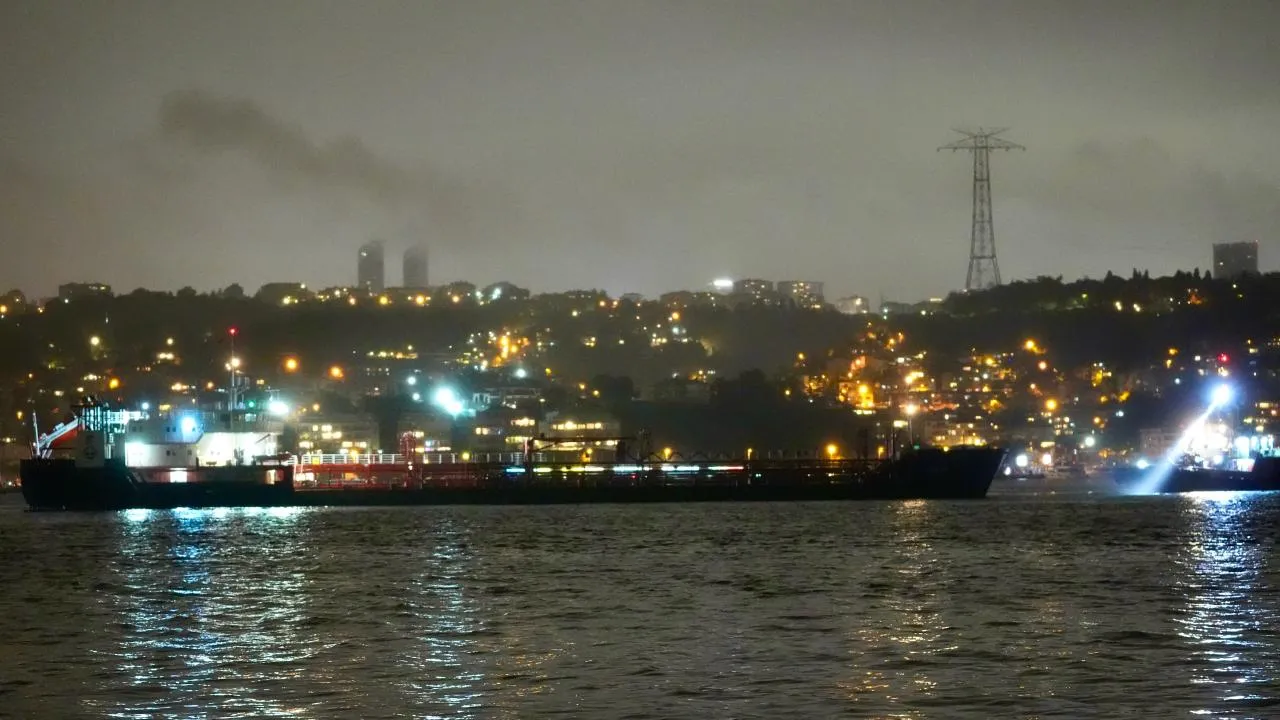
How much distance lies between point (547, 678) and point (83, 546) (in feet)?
127

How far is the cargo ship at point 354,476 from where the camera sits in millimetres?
87062

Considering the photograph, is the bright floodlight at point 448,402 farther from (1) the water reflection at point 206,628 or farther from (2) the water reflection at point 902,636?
(2) the water reflection at point 902,636

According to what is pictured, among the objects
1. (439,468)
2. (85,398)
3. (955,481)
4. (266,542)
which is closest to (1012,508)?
(955,481)

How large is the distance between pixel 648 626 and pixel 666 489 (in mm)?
66234

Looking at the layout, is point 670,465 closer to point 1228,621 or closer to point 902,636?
point 1228,621

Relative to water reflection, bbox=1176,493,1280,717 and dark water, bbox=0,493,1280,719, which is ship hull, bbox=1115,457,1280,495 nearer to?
water reflection, bbox=1176,493,1280,717

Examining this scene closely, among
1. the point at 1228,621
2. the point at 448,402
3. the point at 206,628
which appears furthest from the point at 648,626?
the point at 448,402

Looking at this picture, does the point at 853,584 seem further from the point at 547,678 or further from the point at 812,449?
the point at 812,449

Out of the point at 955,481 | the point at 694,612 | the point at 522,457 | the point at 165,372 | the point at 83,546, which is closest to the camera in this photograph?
the point at 694,612

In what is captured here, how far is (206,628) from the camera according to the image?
3153cm

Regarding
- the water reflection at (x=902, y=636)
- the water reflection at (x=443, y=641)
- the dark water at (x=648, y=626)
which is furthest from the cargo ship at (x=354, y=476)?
the water reflection at (x=902, y=636)

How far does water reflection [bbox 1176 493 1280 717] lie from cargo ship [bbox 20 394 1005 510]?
3668cm

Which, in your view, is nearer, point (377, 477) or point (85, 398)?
point (85, 398)

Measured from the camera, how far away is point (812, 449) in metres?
195
